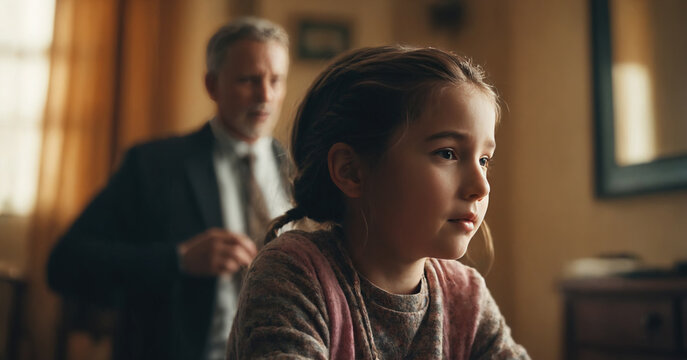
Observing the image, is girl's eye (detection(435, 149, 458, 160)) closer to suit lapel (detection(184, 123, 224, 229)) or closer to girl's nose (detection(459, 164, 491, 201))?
girl's nose (detection(459, 164, 491, 201))

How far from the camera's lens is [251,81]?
1.77 metres

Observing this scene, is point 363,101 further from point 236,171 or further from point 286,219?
point 236,171

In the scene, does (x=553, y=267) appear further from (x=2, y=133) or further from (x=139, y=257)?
(x=2, y=133)

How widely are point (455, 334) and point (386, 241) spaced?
6.9 inches

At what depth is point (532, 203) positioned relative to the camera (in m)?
3.73

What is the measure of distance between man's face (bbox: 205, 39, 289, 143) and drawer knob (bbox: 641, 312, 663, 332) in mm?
1351

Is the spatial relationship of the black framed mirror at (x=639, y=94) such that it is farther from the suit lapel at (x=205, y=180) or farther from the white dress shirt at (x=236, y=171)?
the suit lapel at (x=205, y=180)

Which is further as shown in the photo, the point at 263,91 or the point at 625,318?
the point at 625,318

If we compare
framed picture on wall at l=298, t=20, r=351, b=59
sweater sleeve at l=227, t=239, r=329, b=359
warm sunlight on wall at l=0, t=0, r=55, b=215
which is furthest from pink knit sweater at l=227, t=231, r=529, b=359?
warm sunlight on wall at l=0, t=0, r=55, b=215

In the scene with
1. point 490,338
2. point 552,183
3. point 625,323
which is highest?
point 552,183

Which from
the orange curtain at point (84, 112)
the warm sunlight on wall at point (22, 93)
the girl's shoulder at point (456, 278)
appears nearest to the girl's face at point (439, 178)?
the girl's shoulder at point (456, 278)

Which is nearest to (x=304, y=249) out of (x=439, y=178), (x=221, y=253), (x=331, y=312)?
(x=331, y=312)

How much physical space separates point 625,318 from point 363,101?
165 centimetres

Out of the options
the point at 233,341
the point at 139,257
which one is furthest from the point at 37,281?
the point at 233,341
